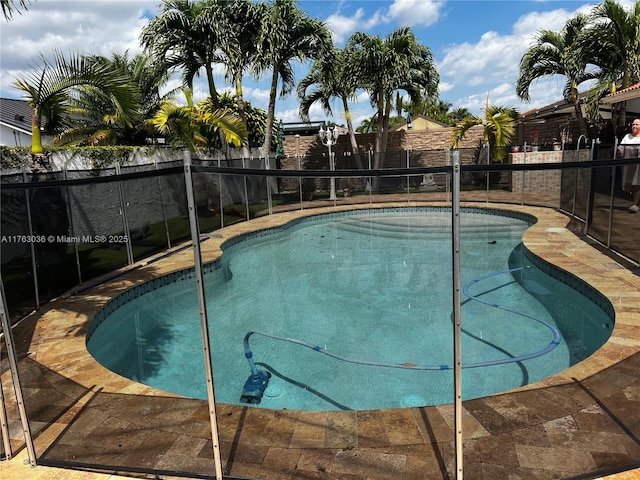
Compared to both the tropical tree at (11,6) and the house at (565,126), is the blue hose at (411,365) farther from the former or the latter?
the house at (565,126)

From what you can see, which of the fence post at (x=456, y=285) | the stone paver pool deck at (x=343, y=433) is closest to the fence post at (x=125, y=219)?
the stone paver pool deck at (x=343, y=433)

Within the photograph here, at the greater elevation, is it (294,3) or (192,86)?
(294,3)

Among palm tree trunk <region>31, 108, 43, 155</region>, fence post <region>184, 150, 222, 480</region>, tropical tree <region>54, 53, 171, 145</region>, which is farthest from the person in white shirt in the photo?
tropical tree <region>54, 53, 171, 145</region>

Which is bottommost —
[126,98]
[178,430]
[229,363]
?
[229,363]

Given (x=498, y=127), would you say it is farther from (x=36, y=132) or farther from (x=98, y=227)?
(x=36, y=132)

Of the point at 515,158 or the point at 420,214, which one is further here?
the point at 515,158

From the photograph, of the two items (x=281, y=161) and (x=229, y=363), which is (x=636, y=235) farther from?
(x=281, y=161)

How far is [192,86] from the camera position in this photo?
15.0m

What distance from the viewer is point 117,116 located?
13.4 meters

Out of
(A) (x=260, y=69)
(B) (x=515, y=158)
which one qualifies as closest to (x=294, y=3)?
(A) (x=260, y=69)

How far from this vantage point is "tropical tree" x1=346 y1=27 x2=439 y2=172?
17547 mm

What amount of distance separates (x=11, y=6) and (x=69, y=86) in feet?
7.78

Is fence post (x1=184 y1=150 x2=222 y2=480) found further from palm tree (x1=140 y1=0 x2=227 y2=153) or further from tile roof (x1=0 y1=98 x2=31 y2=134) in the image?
tile roof (x1=0 y1=98 x2=31 y2=134)

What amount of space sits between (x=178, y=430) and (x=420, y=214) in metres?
12.9
